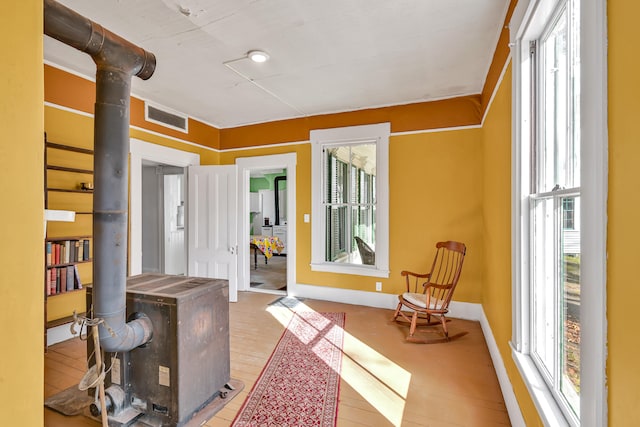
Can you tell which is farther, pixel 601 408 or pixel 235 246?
pixel 235 246

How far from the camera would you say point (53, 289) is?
115 inches

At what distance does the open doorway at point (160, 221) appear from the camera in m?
6.00

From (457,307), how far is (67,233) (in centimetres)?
459

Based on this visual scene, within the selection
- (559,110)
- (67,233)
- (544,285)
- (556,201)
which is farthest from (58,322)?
(559,110)

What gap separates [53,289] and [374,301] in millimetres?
3679

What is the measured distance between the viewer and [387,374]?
100 inches

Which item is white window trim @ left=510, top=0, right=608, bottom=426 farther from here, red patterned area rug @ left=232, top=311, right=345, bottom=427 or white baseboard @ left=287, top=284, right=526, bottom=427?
red patterned area rug @ left=232, top=311, right=345, bottom=427

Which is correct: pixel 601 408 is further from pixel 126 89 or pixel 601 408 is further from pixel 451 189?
pixel 451 189

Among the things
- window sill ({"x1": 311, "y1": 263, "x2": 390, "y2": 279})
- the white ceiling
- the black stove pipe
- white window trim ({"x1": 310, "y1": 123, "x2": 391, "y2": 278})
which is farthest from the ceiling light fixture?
window sill ({"x1": 311, "y1": 263, "x2": 390, "y2": 279})

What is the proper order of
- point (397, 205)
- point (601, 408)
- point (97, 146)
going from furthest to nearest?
point (397, 205) < point (97, 146) < point (601, 408)
